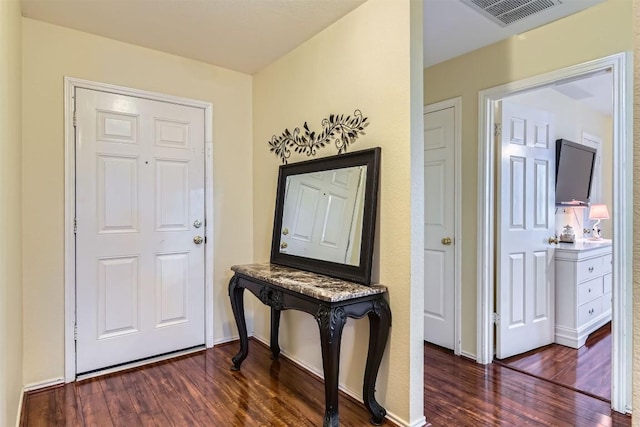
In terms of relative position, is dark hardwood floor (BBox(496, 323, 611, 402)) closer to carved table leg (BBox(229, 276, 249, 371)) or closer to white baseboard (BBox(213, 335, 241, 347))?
carved table leg (BBox(229, 276, 249, 371))

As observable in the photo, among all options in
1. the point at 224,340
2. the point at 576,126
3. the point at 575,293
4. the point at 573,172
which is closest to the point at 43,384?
the point at 224,340

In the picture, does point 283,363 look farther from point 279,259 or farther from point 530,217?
point 530,217

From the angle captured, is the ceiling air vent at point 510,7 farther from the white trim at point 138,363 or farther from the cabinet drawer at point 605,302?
the white trim at point 138,363

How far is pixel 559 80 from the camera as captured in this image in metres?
2.33

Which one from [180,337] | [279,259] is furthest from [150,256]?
[279,259]

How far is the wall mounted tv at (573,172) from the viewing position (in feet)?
10.8

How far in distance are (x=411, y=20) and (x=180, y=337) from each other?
274cm

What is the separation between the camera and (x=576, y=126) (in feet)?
12.1

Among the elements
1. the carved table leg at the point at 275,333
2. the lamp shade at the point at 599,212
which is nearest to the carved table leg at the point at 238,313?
the carved table leg at the point at 275,333

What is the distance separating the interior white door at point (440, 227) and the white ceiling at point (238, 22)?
0.63m

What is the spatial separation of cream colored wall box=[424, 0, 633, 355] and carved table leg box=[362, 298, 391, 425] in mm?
1177

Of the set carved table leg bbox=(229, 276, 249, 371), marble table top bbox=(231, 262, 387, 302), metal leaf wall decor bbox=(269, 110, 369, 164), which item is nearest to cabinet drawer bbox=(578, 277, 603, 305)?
marble table top bbox=(231, 262, 387, 302)

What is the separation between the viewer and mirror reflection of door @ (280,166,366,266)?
2104 millimetres

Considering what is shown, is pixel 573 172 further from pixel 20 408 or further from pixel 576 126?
pixel 20 408
